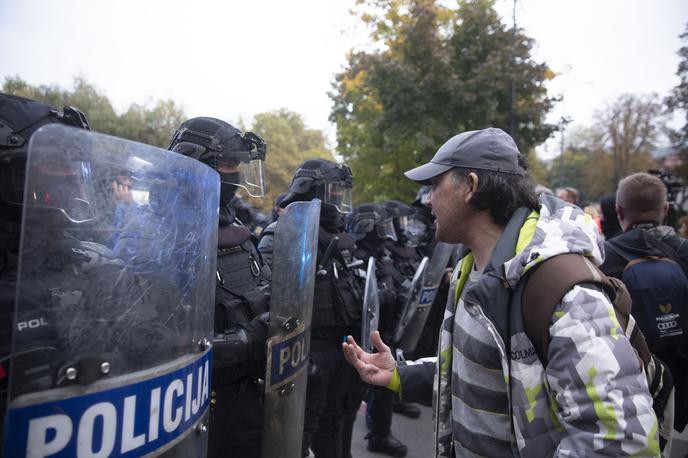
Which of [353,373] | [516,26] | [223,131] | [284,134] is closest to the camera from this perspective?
[223,131]

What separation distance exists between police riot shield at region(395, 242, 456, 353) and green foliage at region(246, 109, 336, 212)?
85.8 feet

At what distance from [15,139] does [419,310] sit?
3.57m

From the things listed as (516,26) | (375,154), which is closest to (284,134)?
(375,154)

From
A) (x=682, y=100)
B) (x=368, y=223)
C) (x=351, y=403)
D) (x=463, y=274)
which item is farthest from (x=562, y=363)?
(x=682, y=100)

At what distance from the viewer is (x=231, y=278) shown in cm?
225

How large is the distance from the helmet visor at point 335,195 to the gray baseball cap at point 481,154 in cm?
186

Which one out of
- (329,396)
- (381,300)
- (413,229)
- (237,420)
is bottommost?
(329,396)

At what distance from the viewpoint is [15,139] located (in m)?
1.38

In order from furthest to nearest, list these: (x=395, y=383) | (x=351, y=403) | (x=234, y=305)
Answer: (x=351, y=403)
(x=234, y=305)
(x=395, y=383)

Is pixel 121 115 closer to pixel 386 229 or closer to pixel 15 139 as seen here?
pixel 386 229

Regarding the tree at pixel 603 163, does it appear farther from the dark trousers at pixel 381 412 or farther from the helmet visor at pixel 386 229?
the dark trousers at pixel 381 412

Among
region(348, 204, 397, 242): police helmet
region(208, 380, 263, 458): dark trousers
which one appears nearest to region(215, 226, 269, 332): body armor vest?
region(208, 380, 263, 458): dark trousers

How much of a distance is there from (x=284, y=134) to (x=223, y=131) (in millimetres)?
34569

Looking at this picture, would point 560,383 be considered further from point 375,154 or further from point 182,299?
point 375,154
